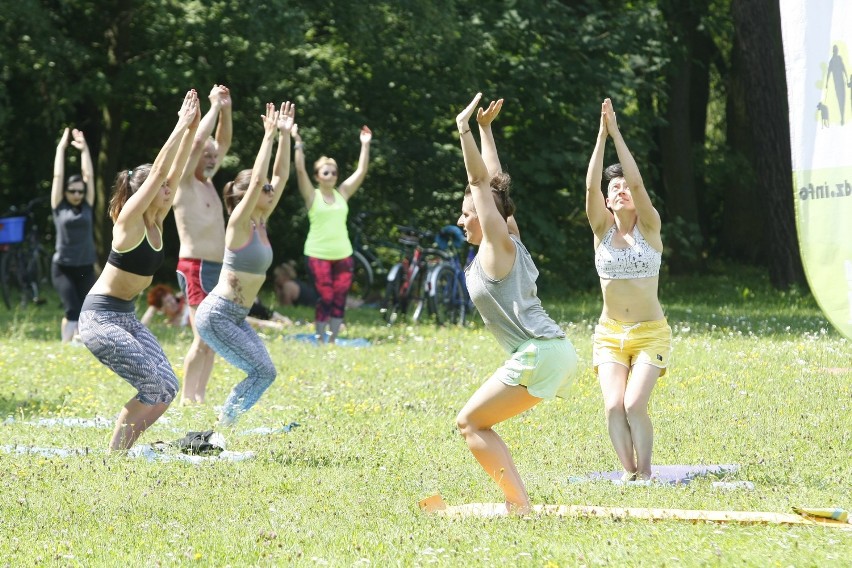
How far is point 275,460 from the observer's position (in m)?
7.97

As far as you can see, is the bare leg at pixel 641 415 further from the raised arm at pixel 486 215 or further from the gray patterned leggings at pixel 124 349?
the gray patterned leggings at pixel 124 349

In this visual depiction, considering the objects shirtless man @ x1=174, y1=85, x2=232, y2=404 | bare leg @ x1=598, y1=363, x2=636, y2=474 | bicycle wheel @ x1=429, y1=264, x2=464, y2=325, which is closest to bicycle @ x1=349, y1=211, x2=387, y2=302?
bicycle wheel @ x1=429, y1=264, x2=464, y2=325

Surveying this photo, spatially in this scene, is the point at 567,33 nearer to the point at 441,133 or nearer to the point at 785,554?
the point at 441,133

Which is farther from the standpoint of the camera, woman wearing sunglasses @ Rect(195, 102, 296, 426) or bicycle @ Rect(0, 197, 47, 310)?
bicycle @ Rect(0, 197, 47, 310)

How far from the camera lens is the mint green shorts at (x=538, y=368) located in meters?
6.21

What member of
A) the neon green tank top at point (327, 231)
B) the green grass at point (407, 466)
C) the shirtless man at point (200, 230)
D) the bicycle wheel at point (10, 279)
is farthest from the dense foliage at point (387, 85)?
the shirtless man at point (200, 230)

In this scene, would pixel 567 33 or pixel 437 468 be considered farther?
pixel 567 33

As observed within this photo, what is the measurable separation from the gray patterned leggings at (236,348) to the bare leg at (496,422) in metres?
2.80

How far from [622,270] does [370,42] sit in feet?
42.2

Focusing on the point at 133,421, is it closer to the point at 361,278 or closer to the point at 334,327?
the point at 334,327

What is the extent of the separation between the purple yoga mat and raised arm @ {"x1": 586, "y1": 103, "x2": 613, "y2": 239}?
147 centimetres

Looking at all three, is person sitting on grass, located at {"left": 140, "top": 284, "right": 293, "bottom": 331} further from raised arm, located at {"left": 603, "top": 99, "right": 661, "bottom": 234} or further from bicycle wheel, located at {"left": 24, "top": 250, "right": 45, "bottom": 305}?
raised arm, located at {"left": 603, "top": 99, "right": 661, "bottom": 234}

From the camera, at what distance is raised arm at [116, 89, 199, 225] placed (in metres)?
7.54

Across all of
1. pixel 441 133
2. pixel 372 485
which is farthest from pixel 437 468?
pixel 441 133
